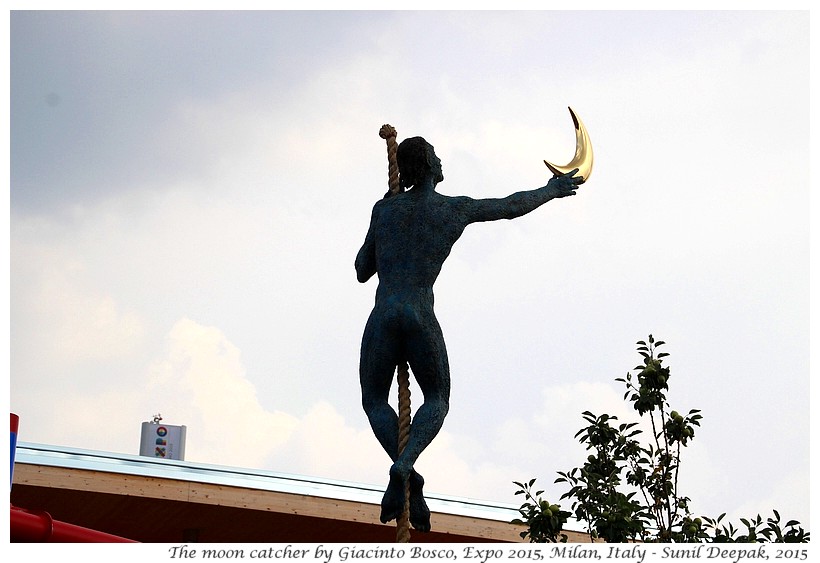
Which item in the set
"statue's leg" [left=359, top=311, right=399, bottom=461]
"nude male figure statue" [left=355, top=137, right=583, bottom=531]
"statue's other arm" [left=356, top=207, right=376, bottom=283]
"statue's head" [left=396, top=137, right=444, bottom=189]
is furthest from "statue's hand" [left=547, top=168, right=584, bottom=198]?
"statue's leg" [left=359, top=311, right=399, bottom=461]

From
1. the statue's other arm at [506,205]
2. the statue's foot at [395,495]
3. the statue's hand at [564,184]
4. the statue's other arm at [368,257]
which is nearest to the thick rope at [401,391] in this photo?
the statue's foot at [395,495]

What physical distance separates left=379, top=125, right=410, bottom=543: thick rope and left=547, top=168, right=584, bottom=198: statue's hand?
79 cm

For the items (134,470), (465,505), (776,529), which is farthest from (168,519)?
(776,529)

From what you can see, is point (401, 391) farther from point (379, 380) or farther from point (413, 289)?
point (413, 289)

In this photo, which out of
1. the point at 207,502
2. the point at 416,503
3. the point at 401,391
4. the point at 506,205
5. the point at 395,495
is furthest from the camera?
the point at 207,502

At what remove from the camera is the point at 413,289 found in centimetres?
536

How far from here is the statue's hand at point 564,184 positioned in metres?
5.64

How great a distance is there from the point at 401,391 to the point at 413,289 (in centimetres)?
50

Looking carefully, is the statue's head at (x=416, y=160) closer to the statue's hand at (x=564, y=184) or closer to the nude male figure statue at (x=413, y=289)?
the nude male figure statue at (x=413, y=289)

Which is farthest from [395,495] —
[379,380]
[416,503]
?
[379,380]

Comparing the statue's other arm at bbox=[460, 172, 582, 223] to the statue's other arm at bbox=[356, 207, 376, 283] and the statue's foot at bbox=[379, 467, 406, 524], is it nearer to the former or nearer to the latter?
the statue's other arm at bbox=[356, 207, 376, 283]

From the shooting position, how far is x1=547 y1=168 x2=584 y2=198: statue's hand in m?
5.64

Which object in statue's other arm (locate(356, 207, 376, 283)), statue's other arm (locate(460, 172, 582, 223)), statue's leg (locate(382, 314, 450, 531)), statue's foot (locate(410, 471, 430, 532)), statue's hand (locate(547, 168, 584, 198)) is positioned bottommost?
statue's foot (locate(410, 471, 430, 532))

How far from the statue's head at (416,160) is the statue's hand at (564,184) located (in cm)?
60
